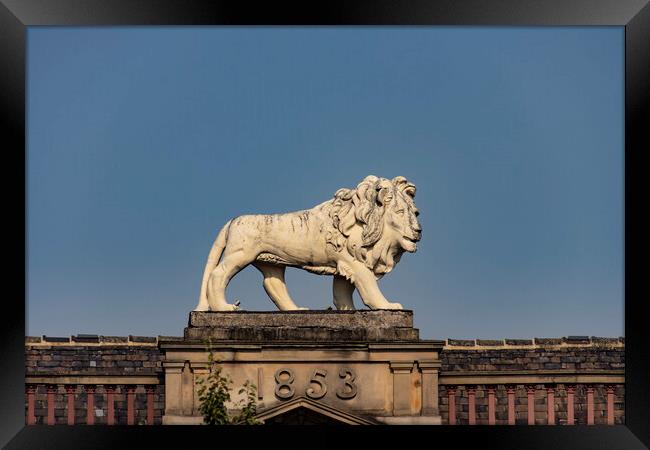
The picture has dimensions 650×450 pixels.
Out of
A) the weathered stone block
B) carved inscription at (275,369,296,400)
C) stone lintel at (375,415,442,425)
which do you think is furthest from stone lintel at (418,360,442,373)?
carved inscription at (275,369,296,400)

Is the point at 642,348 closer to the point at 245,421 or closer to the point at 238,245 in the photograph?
the point at 245,421

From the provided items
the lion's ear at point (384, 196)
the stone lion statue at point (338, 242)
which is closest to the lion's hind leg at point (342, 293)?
the stone lion statue at point (338, 242)

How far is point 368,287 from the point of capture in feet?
113

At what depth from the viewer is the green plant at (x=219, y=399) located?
103 feet

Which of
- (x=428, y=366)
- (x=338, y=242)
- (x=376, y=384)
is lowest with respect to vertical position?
(x=376, y=384)

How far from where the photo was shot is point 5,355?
957 inches

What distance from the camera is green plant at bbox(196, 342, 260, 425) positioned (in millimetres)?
31531

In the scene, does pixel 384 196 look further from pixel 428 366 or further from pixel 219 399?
pixel 219 399

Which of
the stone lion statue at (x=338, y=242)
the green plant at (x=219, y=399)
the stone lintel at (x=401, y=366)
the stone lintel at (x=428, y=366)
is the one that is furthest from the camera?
the stone lion statue at (x=338, y=242)

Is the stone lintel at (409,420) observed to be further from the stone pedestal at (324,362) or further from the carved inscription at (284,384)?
the carved inscription at (284,384)

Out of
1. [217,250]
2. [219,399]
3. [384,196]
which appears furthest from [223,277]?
[219,399]

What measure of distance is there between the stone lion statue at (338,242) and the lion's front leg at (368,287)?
2cm

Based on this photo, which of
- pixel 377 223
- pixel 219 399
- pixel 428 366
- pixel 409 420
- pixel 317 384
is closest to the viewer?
pixel 219 399

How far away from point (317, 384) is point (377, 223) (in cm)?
266
